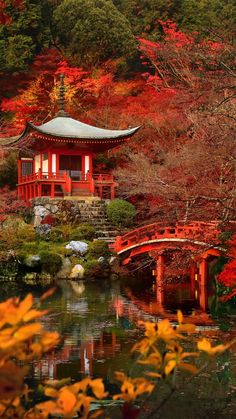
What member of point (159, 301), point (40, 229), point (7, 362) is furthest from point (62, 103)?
point (7, 362)

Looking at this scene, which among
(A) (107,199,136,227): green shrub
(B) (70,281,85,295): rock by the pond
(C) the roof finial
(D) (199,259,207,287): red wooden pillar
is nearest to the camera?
(B) (70,281,85,295): rock by the pond

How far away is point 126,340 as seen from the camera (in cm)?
1148

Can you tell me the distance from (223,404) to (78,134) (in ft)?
71.1

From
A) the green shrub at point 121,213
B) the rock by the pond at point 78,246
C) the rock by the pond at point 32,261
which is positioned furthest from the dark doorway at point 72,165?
the rock by the pond at point 32,261

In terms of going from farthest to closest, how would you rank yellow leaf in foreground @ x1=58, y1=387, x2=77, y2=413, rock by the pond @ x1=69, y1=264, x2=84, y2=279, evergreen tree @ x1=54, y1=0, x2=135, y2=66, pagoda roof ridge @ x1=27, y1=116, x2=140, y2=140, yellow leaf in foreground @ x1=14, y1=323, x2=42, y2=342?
evergreen tree @ x1=54, y1=0, x2=135, y2=66 → pagoda roof ridge @ x1=27, y1=116, x2=140, y2=140 → rock by the pond @ x1=69, y1=264, x2=84, y2=279 → yellow leaf in foreground @ x1=58, y1=387, x2=77, y2=413 → yellow leaf in foreground @ x1=14, y1=323, x2=42, y2=342

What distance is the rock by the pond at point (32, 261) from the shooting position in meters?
22.4

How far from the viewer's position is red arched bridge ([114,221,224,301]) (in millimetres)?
17452

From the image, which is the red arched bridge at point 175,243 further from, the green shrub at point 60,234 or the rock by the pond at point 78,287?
the rock by the pond at point 78,287

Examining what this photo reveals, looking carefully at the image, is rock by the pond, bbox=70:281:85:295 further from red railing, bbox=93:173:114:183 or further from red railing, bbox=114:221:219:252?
red railing, bbox=93:173:114:183

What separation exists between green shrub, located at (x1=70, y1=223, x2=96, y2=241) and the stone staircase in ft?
1.20

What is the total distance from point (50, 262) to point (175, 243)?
495cm

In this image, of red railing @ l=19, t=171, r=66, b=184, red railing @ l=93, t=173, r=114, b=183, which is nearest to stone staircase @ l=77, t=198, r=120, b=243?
red railing @ l=93, t=173, r=114, b=183

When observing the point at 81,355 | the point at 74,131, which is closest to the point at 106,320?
the point at 81,355

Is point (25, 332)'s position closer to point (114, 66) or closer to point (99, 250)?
point (99, 250)
